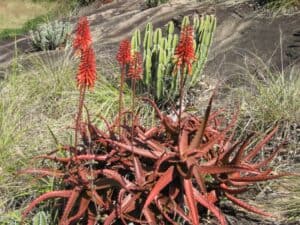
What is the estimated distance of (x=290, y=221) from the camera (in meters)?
4.10

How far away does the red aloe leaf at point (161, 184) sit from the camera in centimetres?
372

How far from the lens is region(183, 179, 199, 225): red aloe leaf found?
3.72m

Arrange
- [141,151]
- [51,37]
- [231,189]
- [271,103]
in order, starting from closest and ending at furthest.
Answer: [141,151]
[231,189]
[271,103]
[51,37]

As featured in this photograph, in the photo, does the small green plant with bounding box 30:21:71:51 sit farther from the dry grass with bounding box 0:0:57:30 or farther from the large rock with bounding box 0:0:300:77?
the dry grass with bounding box 0:0:57:30

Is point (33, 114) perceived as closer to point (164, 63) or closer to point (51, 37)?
point (164, 63)

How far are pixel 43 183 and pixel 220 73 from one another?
3250mm

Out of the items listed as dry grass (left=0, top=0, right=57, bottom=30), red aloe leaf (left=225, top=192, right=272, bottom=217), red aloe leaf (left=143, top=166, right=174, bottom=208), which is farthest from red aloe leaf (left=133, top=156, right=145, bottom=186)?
dry grass (left=0, top=0, right=57, bottom=30)

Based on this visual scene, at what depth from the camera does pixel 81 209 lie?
12.7 ft

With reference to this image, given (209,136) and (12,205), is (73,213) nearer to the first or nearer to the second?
(12,205)

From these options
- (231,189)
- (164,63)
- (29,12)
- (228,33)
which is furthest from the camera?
(29,12)

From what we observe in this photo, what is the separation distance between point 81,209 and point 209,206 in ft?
2.49

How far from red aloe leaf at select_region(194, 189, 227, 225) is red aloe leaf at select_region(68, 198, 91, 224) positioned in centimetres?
66

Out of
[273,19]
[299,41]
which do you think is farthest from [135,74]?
[273,19]

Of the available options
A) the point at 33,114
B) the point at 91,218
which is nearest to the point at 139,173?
the point at 91,218
